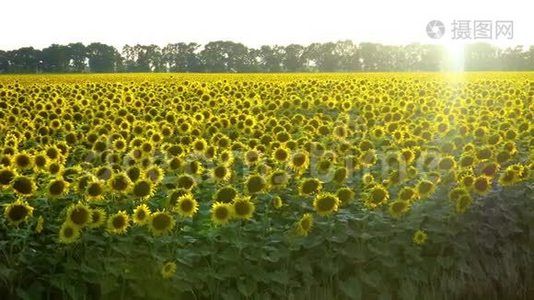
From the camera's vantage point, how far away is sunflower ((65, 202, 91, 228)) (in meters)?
6.34

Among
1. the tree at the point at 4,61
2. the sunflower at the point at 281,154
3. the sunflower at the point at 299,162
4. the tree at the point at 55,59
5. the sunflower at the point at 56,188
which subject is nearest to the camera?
the sunflower at the point at 56,188

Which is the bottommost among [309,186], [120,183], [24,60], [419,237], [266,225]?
[419,237]

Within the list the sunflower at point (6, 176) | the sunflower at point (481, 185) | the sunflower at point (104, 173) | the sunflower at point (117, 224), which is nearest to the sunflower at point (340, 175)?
the sunflower at point (481, 185)

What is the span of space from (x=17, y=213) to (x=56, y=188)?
62 cm

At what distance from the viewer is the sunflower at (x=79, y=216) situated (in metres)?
6.34

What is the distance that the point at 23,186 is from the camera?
6.95 metres

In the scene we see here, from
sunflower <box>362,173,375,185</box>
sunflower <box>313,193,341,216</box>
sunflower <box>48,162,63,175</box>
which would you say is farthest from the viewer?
sunflower <box>362,173,375,185</box>

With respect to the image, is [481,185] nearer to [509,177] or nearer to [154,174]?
[509,177]

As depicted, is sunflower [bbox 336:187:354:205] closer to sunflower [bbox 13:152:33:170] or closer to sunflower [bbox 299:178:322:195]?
sunflower [bbox 299:178:322:195]

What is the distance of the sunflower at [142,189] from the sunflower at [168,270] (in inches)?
44.7

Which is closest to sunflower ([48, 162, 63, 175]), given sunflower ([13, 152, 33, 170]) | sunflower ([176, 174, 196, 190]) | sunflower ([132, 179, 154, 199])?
sunflower ([13, 152, 33, 170])

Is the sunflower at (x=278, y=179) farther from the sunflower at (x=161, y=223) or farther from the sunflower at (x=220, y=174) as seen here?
the sunflower at (x=161, y=223)

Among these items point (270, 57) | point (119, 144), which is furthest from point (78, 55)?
point (119, 144)

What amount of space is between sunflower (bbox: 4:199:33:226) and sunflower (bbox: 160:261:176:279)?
A: 55.6 inches
